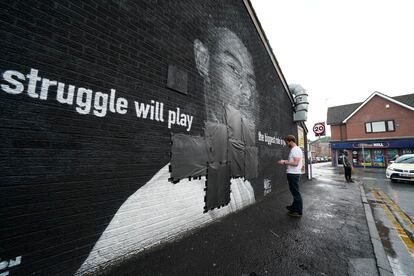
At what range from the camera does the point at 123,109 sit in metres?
2.48

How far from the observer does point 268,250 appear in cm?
271

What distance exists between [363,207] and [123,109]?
267 inches

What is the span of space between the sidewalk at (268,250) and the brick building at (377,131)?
25.3 metres

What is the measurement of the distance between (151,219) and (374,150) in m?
29.8

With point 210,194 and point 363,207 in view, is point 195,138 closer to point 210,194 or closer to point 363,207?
point 210,194

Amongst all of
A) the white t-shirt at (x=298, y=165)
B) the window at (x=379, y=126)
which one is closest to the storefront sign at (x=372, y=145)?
the window at (x=379, y=126)

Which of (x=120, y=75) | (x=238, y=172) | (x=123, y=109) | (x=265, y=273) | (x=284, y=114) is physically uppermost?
(x=284, y=114)

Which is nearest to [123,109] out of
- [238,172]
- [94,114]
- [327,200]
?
[94,114]

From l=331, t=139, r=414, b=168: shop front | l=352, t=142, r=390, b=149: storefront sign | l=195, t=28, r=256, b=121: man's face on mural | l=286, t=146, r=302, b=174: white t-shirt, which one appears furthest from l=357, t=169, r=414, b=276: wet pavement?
l=352, t=142, r=390, b=149: storefront sign

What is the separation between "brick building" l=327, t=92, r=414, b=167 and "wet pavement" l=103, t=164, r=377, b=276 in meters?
25.3

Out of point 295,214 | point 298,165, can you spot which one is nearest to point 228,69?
point 298,165

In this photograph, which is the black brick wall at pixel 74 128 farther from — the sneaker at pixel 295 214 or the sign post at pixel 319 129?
the sign post at pixel 319 129

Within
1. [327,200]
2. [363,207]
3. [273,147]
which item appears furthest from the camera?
[273,147]

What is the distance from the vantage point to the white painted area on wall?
2.25 meters
